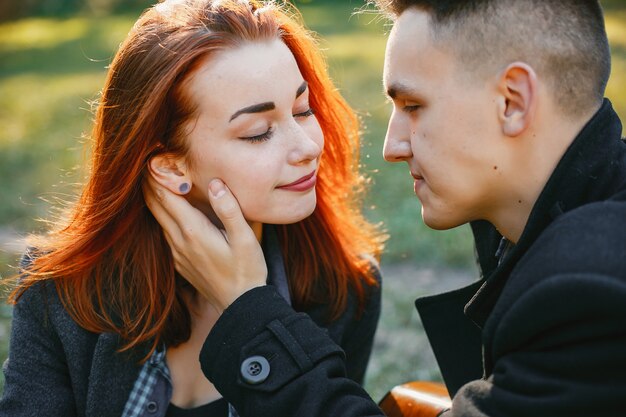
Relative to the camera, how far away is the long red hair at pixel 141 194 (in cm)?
275

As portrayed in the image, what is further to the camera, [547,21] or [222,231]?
[222,231]

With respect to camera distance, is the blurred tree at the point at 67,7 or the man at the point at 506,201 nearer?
the man at the point at 506,201

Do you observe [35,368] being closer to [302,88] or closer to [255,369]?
[255,369]

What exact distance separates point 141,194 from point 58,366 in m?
0.68

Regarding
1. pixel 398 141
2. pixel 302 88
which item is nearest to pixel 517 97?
pixel 398 141

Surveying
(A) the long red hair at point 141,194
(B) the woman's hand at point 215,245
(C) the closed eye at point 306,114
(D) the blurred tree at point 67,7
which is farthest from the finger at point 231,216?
(D) the blurred tree at point 67,7

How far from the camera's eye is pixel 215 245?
2715 millimetres

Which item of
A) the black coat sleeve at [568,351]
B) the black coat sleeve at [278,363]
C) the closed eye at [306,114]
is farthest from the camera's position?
the closed eye at [306,114]

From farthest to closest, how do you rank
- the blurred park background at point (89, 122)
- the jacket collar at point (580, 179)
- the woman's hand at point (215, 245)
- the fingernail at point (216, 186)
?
the blurred park background at point (89, 122)
the fingernail at point (216, 186)
the woman's hand at point (215, 245)
the jacket collar at point (580, 179)

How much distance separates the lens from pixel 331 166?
3.31 metres

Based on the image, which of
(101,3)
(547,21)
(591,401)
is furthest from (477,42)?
(101,3)

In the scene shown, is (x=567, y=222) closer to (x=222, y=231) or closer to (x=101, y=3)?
(x=222, y=231)

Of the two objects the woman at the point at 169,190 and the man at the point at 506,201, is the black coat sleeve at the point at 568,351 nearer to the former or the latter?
the man at the point at 506,201

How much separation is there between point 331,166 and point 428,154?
0.90 meters
